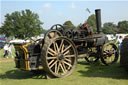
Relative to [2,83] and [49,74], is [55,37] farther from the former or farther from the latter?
[2,83]

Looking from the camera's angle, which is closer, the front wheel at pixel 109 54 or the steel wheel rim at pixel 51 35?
the steel wheel rim at pixel 51 35

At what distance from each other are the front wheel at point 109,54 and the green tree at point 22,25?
4708 centimetres

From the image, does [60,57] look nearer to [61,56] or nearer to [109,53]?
[61,56]

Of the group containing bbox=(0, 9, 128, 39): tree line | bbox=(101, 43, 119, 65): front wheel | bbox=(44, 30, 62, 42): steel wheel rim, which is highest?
bbox=(0, 9, 128, 39): tree line

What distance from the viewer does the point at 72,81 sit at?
5543 millimetres

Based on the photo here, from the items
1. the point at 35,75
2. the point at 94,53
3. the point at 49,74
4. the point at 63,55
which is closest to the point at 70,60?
the point at 63,55

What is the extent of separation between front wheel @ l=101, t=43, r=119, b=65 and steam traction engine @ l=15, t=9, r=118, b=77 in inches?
1.5

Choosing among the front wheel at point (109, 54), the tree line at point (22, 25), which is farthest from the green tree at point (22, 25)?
the front wheel at point (109, 54)

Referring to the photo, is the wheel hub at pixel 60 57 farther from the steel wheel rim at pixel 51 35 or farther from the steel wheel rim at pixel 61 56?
the steel wheel rim at pixel 51 35

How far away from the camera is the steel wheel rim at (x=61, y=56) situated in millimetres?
6051

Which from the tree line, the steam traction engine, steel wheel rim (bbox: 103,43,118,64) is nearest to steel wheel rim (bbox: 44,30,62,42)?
the steam traction engine

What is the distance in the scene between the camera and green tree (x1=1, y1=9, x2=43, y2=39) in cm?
5366

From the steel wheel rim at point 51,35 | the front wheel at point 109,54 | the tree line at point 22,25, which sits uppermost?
the tree line at point 22,25

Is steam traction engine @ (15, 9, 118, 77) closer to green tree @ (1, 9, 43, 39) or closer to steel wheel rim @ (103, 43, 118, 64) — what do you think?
steel wheel rim @ (103, 43, 118, 64)
